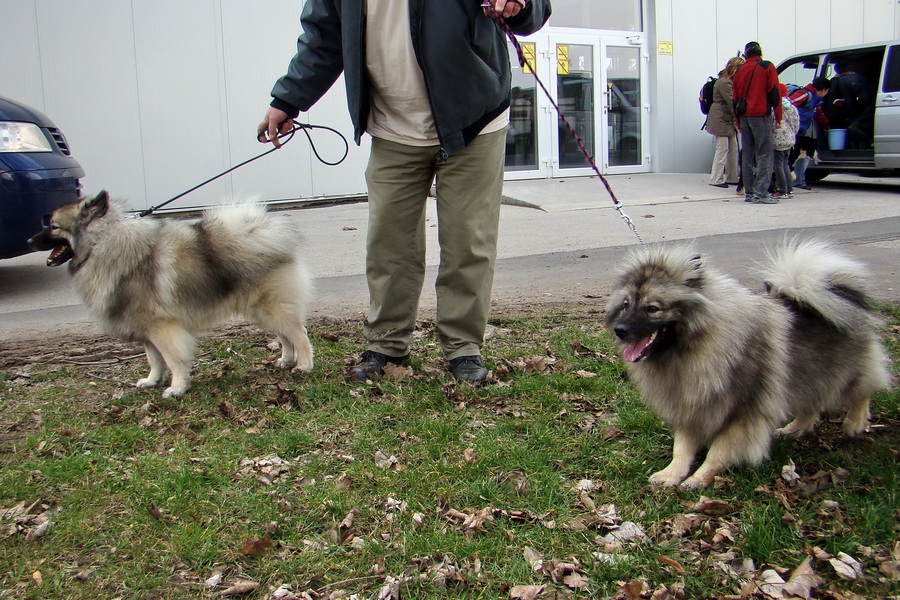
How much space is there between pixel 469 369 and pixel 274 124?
63.5 inches

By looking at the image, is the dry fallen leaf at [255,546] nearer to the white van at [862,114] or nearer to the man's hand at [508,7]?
the man's hand at [508,7]

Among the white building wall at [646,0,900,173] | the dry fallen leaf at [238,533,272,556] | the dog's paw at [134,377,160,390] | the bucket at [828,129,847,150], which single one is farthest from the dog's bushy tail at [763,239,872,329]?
the white building wall at [646,0,900,173]

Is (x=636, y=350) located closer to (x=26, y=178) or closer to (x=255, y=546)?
(x=255, y=546)

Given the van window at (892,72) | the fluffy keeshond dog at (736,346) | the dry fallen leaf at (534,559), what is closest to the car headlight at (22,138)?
the fluffy keeshond dog at (736,346)

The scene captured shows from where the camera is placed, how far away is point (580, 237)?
8.54m

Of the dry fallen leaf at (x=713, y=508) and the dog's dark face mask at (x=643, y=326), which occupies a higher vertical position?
the dog's dark face mask at (x=643, y=326)

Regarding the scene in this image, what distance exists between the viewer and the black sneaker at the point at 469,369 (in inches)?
151

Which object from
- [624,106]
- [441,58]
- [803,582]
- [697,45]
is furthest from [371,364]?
[697,45]

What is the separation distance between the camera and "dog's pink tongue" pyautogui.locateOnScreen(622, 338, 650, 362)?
2.60 meters

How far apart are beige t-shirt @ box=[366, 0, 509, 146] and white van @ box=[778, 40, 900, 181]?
9.66 m

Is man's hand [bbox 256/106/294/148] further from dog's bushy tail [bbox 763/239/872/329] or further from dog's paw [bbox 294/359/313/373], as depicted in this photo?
dog's bushy tail [bbox 763/239/872/329]

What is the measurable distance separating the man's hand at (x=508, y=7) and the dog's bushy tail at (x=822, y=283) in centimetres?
157

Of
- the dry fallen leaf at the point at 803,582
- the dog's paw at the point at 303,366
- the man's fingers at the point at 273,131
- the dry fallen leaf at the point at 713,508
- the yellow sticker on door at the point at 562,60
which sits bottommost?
the dry fallen leaf at the point at 803,582

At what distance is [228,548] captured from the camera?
2.49m
